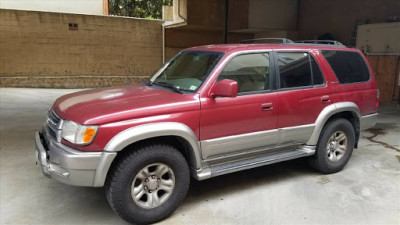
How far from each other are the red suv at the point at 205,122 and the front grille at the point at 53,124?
1 cm

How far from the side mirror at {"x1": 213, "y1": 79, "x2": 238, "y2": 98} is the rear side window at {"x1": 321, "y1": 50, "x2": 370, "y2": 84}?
1.80m

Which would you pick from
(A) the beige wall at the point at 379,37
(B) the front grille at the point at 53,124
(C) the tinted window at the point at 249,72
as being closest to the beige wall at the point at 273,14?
(A) the beige wall at the point at 379,37

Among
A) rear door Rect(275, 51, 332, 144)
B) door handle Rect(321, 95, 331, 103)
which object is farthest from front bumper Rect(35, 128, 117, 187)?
door handle Rect(321, 95, 331, 103)

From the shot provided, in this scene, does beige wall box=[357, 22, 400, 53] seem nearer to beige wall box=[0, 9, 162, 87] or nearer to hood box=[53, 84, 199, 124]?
beige wall box=[0, 9, 162, 87]

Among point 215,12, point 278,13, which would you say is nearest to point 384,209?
point 215,12

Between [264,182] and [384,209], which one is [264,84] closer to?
[264,182]

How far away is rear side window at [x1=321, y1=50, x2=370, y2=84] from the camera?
4.62 metres

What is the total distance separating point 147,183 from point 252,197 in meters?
1.35

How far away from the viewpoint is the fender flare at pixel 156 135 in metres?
3.06

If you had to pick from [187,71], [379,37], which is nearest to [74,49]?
[379,37]

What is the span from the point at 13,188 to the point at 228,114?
273cm

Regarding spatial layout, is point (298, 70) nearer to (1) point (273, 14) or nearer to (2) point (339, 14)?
(2) point (339, 14)

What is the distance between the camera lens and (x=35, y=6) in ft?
53.4

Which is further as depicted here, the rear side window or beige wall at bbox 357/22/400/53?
beige wall at bbox 357/22/400/53
